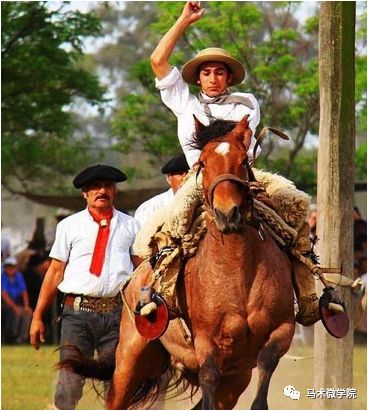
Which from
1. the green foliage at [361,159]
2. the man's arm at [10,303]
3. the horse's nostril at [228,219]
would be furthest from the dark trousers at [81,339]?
the green foliage at [361,159]

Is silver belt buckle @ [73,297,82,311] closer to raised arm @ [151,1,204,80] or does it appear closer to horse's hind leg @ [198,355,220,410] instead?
raised arm @ [151,1,204,80]

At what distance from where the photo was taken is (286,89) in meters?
28.4

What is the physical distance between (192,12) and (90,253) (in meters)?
2.28

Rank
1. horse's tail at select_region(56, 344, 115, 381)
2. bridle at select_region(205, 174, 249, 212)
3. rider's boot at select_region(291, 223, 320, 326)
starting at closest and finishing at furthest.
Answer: bridle at select_region(205, 174, 249, 212)
rider's boot at select_region(291, 223, 320, 326)
horse's tail at select_region(56, 344, 115, 381)

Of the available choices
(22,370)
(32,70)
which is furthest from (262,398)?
(32,70)

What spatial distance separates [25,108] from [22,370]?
24.7ft

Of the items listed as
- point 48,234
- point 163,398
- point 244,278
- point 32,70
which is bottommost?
point 163,398

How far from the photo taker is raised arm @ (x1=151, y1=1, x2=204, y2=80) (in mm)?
10656

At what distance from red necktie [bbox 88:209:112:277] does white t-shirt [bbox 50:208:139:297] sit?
0.09 feet

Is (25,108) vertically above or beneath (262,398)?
above

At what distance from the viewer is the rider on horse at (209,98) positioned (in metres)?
10.5

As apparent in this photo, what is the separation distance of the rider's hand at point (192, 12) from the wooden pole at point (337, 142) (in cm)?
222

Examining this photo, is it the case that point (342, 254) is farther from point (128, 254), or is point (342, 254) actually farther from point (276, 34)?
point (276, 34)

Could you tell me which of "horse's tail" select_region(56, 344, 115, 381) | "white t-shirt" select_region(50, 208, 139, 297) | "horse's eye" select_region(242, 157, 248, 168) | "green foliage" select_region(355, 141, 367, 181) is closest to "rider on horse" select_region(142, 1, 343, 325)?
"horse's eye" select_region(242, 157, 248, 168)
